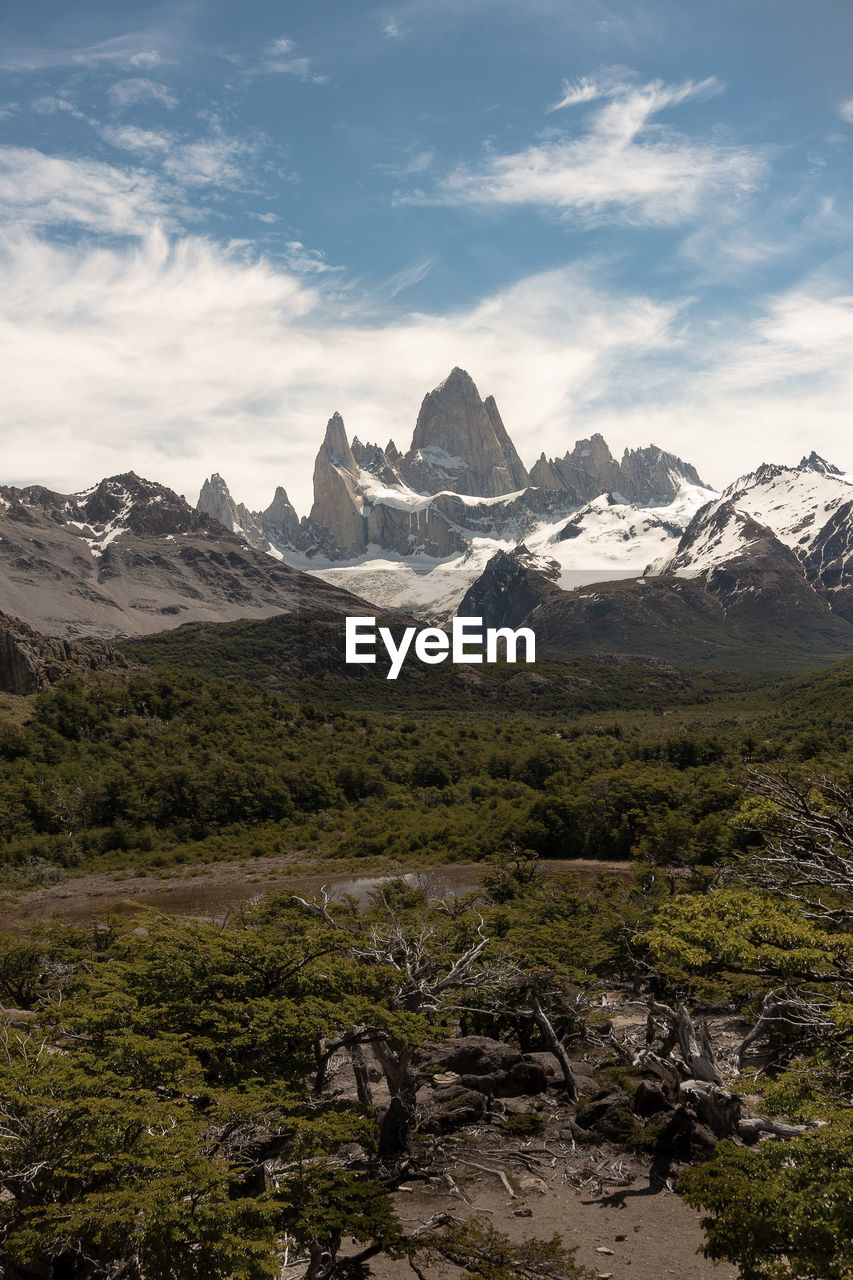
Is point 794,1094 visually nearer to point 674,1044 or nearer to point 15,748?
point 674,1044

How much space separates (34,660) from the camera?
98.1 meters

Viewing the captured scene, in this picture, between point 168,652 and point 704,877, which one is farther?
point 168,652

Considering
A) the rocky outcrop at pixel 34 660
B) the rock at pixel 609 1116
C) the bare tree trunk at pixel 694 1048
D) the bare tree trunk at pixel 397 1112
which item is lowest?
the rock at pixel 609 1116

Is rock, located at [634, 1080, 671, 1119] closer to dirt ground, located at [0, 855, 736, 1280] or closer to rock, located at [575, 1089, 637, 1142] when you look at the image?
rock, located at [575, 1089, 637, 1142]

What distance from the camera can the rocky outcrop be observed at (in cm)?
9581

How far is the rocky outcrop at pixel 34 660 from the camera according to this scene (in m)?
95.8

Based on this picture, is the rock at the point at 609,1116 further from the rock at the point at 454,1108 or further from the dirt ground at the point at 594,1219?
the rock at the point at 454,1108

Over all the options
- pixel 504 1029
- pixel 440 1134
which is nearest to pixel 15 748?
pixel 504 1029

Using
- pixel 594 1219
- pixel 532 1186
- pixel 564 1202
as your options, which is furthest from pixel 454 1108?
pixel 594 1219

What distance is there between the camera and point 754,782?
1559 cm

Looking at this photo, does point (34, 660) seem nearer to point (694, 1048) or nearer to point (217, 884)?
point (217, 884)

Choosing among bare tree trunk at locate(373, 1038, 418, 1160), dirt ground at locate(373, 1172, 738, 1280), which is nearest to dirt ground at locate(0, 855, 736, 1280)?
dirt ground at locate(373, 1172, 738, 1280)

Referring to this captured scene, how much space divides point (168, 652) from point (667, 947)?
171746 mm

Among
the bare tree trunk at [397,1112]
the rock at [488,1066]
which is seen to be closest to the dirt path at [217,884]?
the rock at [488,1066]
